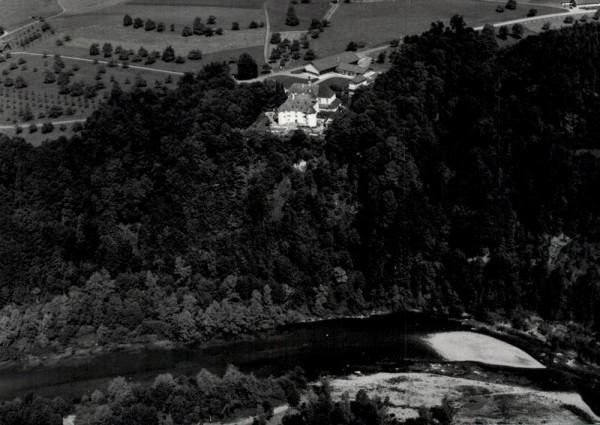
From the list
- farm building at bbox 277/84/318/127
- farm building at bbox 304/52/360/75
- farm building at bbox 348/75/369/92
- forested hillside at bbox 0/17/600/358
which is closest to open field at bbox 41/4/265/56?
farm building at bbox 304/52/360/75

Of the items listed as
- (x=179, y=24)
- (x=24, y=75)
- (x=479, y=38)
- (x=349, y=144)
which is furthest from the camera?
(x=179, y=24)

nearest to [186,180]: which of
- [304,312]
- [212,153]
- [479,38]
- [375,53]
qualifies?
[212,153]

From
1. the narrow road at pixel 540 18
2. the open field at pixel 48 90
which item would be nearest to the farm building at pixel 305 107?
the open field at pixel 48 90

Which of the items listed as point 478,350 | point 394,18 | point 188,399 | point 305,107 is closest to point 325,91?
point 305,107

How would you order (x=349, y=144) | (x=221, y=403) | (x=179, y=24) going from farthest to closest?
(x=179, y=24) < (x=349, y=144) < (x=221, y=403)

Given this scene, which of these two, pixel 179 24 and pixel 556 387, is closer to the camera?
pixel 556 387

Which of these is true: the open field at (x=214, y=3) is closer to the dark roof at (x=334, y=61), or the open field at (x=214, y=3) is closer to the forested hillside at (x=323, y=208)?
the dark roof at (x=334, y=61)

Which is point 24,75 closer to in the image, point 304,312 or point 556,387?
point 304,312

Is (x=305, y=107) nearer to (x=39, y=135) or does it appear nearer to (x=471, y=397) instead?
(x=39, y=135)
